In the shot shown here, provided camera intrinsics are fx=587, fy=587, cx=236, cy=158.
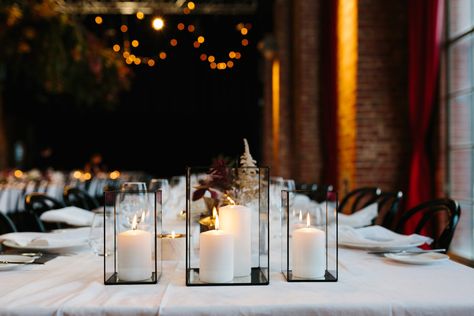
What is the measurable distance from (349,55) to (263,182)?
4191 millimetres

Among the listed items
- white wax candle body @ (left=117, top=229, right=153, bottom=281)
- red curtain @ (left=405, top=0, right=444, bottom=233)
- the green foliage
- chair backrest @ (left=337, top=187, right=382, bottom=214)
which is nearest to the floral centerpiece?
white wax candle body @ (left=117, top=229, right=153, bottom=281)

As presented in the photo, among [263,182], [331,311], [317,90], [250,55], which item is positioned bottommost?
[331,311]

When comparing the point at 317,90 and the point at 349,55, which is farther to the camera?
the point at 317,90

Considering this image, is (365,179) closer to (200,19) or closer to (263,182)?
(263,182)

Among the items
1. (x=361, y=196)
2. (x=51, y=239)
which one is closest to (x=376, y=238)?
(x=51, y=239)

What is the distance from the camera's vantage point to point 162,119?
1491cm

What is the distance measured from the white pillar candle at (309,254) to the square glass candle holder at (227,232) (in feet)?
0.27

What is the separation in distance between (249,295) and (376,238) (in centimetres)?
95

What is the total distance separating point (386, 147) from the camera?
17.3ft

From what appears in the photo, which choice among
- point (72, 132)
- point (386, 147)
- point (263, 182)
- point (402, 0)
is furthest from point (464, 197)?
point (72, 132)

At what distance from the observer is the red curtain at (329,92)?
6629mm

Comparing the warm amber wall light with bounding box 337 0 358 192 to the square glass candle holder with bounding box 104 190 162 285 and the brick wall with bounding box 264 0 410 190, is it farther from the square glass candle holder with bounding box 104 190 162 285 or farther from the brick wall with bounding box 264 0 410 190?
the square glass candle holder with bounding box 104 190 162 285

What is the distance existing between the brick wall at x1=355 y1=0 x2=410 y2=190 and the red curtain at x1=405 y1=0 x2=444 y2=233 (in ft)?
1.01

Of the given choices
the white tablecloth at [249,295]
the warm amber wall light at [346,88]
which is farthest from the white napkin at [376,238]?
the warm amber wall light at [346,88]
